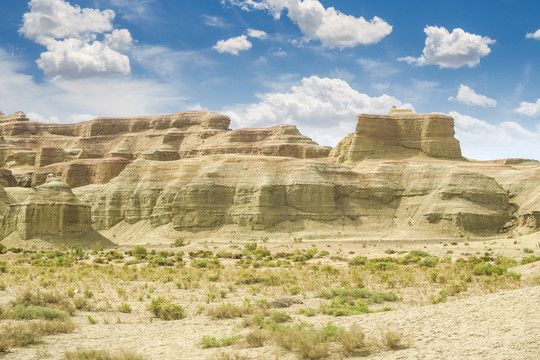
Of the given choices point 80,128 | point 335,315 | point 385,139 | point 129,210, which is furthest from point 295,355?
point 80,128

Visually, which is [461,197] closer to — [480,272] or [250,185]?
[250,185]

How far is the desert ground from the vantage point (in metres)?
10.9

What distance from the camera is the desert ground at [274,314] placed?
10.9m

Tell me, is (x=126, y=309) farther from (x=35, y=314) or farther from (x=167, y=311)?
(x=35, y=314)

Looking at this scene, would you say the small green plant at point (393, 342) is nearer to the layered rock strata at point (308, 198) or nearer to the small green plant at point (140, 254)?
the small green plant at point (140, 254)

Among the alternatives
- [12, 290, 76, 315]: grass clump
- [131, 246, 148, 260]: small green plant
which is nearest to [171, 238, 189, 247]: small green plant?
[131, 246, 148, 260]: small green plant

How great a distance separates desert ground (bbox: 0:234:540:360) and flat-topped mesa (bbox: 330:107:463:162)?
191 feet

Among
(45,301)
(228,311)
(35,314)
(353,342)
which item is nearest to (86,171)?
(45,301)

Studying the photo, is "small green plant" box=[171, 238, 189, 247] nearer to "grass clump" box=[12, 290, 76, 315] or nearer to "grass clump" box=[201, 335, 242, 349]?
"grass clump" box=[12, 290, 76, 315]

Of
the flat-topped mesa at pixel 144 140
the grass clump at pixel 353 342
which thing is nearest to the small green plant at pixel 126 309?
the grass clump at pixel 353 342

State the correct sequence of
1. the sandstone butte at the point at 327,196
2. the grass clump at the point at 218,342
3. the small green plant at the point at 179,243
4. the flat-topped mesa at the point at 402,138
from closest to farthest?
the grass clump at the point at 218,342
the small green plant at the point at 179,243
the sandstone butte at the point at 327,196
the flat-topped mesa at the point at 402,138

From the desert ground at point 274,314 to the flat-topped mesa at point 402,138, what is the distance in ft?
191

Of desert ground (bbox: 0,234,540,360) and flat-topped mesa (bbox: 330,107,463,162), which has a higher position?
flat-topped mesa (bbox: 330,107,463,162)

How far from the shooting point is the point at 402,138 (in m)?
89.8
